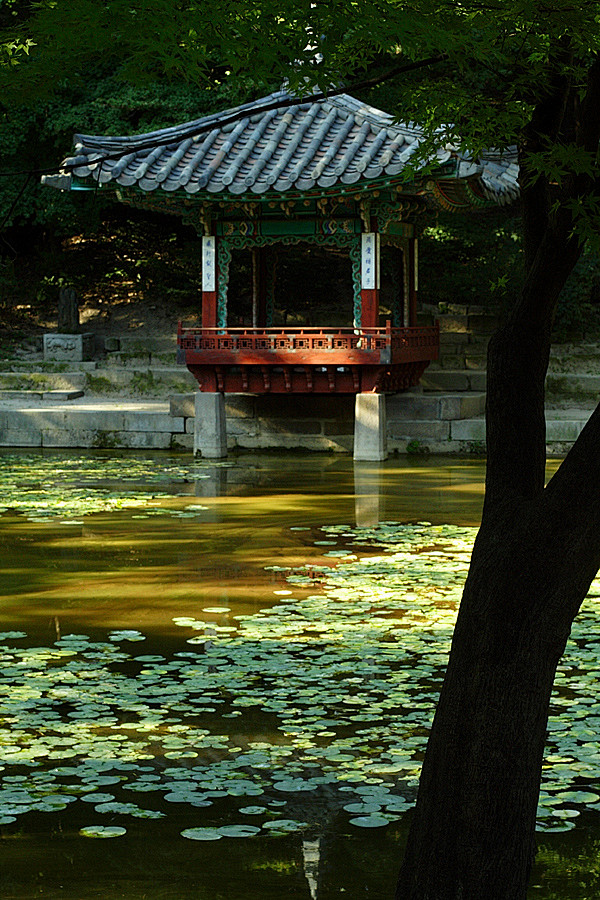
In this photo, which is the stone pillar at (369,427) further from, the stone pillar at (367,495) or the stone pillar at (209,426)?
the stone pillar at (209,426)

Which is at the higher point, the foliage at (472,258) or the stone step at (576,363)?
the foliage at (472,258)

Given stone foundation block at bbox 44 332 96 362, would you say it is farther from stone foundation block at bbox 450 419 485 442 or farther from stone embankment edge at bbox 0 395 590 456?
stone foundation block at bbox 450 419 485 442

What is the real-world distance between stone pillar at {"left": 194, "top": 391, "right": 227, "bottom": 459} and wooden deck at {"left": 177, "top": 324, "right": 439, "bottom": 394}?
218mm

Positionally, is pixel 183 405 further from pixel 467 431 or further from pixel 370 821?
pixel 370 821

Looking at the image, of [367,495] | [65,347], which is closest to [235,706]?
[367,495]

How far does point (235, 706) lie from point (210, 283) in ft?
38.8

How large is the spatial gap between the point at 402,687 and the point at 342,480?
8342mm

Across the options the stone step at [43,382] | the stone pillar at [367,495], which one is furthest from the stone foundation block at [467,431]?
the stone step at [43,382]

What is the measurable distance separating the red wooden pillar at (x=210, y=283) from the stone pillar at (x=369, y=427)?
8.16 ft

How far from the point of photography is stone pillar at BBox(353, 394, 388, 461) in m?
16.3

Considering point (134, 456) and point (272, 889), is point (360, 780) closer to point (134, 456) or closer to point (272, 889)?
point (272, 889)

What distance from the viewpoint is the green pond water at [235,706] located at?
171 inches

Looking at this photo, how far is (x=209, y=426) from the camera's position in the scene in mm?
17047

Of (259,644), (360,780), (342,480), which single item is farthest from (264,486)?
(360,780)
